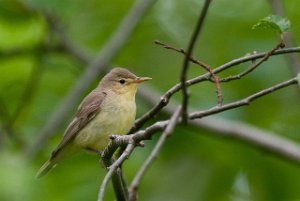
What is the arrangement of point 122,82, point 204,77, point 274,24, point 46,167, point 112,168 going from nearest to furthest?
point 112,168 → point 204,77 → point 274,24 → point 46,167 → point 122,82

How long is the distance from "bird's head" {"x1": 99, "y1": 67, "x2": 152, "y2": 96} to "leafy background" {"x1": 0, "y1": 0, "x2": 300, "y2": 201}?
79 cm

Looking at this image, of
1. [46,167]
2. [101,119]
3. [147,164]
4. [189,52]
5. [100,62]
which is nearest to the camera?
[147,164]

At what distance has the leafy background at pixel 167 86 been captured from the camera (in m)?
8.71

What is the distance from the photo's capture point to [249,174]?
29.2 feet

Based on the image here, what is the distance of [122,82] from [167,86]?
2.29m

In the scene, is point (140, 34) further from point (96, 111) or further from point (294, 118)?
point (96, 111)

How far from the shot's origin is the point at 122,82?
25.4 ft

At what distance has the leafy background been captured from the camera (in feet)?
28.6

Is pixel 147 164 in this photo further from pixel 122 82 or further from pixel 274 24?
pixel 122 82

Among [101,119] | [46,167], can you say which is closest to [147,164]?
[46,167]

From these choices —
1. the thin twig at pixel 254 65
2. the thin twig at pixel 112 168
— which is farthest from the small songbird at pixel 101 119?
the thin twig at pixel 112 168

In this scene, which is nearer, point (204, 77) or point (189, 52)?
point (189, 52)

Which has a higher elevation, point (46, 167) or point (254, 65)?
point (254, 65)

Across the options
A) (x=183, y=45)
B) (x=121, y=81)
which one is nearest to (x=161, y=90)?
(x=183, y=45)
